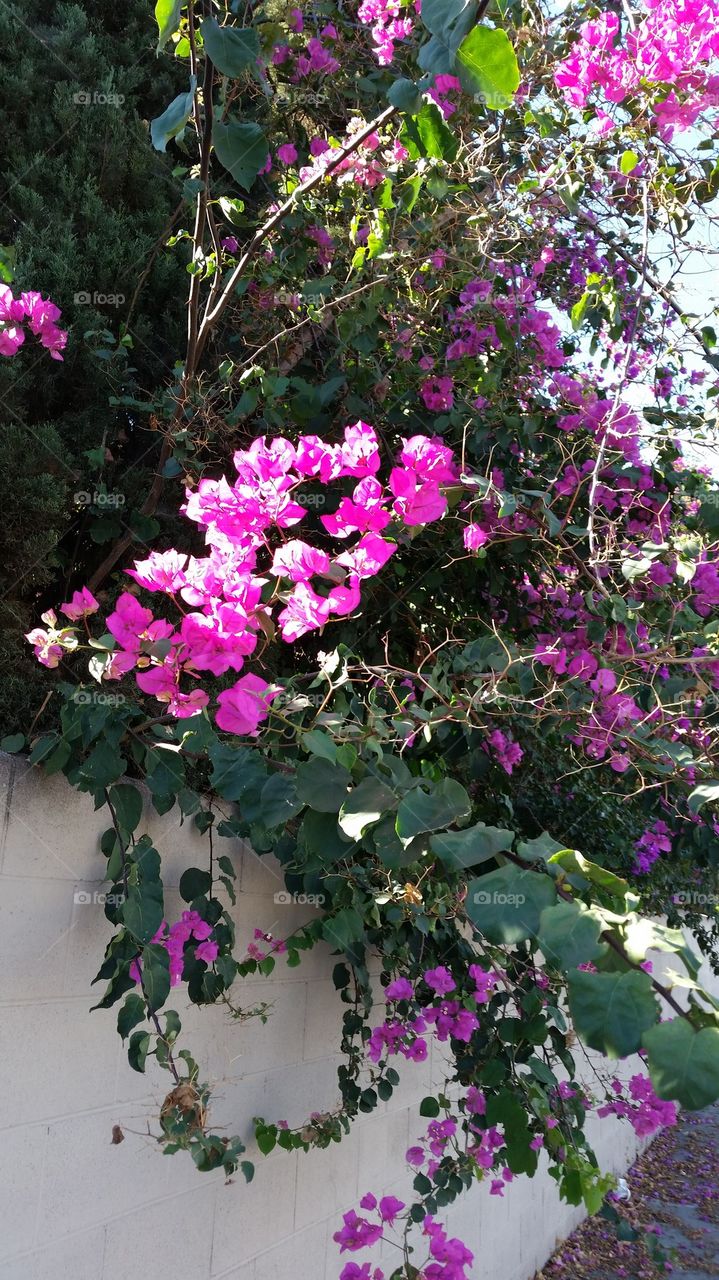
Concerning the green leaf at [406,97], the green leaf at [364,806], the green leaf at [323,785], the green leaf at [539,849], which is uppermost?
the green leaf at [406,97]

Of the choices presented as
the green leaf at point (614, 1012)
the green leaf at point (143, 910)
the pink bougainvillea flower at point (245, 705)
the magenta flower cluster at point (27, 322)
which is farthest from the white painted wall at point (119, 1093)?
the green leaf at point (614, 1012)

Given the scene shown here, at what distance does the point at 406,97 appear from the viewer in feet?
3.34

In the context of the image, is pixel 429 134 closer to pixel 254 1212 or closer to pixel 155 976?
pixel 155 976

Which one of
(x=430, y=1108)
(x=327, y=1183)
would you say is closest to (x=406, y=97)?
(x=430, y=1108)

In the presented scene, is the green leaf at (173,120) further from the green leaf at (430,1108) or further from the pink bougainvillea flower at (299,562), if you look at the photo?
the green leaf at (430,1108)

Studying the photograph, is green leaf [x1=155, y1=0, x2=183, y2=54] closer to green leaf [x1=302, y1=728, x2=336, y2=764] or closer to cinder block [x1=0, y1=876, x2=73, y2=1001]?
green leaf [x1=302, y1=728, x2=336, y2=764]

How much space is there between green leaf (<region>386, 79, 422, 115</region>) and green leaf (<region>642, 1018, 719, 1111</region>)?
946mm

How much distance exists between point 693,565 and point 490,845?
0.95 m

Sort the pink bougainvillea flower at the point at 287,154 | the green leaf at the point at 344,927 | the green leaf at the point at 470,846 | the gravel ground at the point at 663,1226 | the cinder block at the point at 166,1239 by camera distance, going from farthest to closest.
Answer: the gravel ground at the point at 663,1226, the pink bougainvillea flower at the point at 287,154, the green leaf at the point at 344,927, the cinder block at the point at 166,1239, the green leaf at the point at 470,846

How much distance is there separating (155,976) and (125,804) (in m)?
0.25

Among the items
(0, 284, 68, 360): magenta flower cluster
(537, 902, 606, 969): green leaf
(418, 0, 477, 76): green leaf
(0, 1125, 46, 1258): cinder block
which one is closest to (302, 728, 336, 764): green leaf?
(537, 902, 606, 969): green leaf

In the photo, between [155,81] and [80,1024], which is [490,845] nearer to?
[80,1024]

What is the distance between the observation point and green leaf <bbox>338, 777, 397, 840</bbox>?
97 centimetres

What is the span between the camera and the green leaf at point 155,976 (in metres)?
1.31
